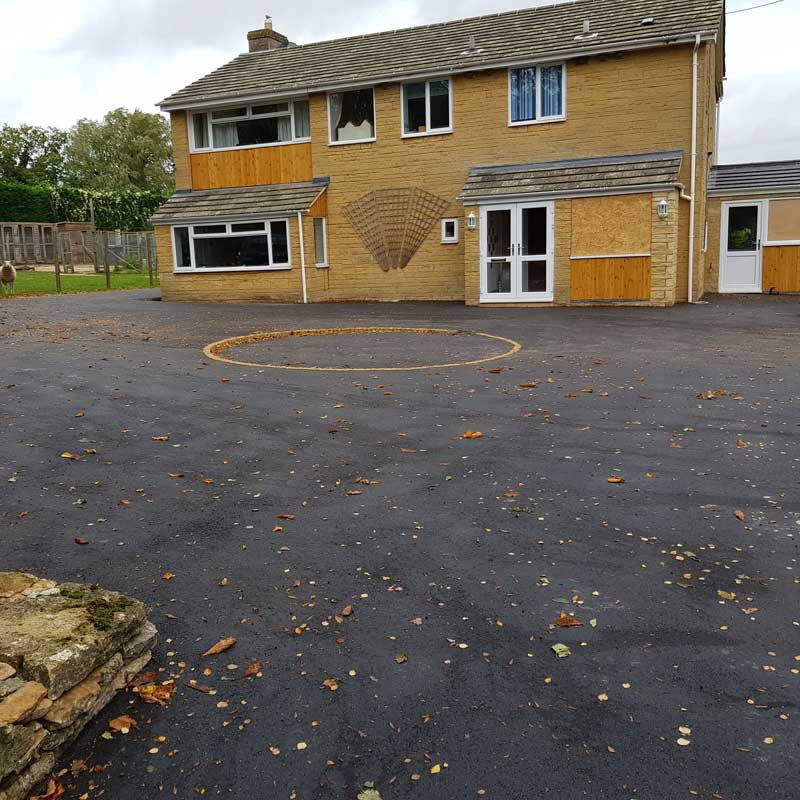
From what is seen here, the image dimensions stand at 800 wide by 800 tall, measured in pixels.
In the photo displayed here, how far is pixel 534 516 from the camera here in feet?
14.7

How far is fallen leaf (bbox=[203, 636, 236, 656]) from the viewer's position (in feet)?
10.1

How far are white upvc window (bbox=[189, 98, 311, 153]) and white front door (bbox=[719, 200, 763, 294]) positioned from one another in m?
11.7

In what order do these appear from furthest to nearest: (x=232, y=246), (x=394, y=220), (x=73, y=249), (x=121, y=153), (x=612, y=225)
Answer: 1. (x=121, y=153)
2. (x=73, y=249)
3. (x=232, y=246)
4. (x=394, y=220)
5. (x=612, y=225)

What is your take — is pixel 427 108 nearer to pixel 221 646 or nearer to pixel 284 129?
pixel 284 129

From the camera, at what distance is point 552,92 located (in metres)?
19.6

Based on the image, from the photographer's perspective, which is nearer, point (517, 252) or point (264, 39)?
point (517, 252)

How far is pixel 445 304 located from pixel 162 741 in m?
18.0

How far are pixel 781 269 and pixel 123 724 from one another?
72.0 feet

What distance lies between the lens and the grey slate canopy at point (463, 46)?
61.1 ft

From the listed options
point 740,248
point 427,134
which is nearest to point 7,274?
point 427,134

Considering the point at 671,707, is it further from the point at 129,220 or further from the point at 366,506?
the point at 129,220

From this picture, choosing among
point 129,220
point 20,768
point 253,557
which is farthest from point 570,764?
point 129,220

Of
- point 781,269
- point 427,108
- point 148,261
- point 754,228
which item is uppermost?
point 427,108

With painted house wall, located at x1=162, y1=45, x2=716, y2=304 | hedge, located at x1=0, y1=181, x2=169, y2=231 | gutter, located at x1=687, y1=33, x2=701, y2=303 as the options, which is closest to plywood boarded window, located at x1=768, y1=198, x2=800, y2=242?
painted house wall, located at x1=162, y1=45, x2=716, y2=304
